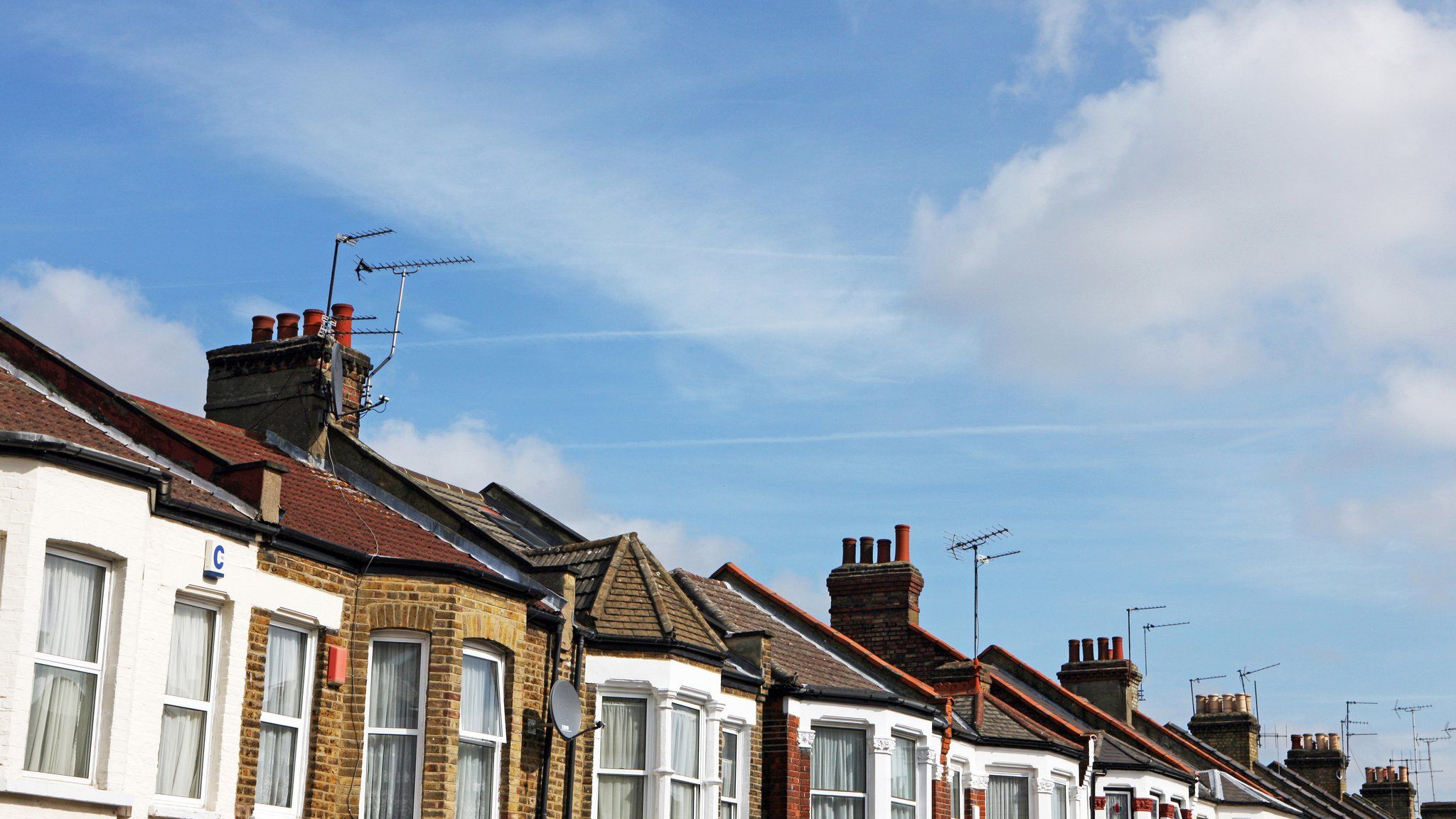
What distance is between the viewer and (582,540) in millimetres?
27047

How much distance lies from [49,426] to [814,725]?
520 inches

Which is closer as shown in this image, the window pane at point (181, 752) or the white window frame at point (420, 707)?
the window pane at point (181, 752)

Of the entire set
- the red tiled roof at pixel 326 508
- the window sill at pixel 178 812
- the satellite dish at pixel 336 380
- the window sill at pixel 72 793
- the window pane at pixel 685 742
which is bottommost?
the window sill at pixel 178 812

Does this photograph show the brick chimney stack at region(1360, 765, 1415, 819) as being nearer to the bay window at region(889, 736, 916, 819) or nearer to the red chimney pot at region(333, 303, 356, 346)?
the bay window at region(889, 736, 916, 819)

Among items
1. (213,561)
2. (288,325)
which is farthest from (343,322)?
(213,561)

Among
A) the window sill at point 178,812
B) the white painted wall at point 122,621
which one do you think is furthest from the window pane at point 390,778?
the window sill at point 178,812

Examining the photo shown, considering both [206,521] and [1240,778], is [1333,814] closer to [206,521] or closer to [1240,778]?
[1240,778]

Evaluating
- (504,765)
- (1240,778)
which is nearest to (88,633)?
(504,765)

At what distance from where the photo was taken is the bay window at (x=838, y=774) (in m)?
26.1

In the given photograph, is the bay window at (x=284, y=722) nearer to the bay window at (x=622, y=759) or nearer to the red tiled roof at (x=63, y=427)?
the red tiled roof at (x=63, y=427)

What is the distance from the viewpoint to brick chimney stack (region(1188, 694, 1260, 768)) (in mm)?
51938

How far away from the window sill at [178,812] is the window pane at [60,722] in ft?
2.92

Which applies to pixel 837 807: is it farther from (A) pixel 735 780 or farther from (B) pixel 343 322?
(B) pixel 343 322

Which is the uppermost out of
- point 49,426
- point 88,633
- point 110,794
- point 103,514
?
point 49,426
